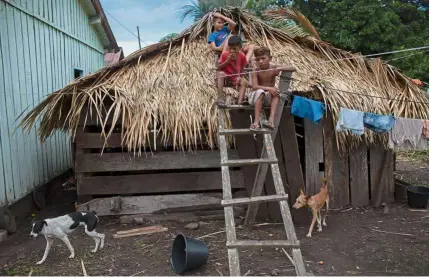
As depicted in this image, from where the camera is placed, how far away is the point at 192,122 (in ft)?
18.1

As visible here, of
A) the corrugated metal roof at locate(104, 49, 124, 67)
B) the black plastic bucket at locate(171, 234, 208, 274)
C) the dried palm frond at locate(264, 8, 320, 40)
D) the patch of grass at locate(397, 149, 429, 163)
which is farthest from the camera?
the corrugated metal roof at locate(104, 49, 124, 67)

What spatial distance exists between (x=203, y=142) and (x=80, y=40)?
6.15 meters

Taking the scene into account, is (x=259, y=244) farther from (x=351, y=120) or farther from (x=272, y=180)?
(x=351, y=120)

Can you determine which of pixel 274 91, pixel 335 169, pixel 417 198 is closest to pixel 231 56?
pixel 274 91

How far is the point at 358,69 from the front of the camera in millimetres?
6734

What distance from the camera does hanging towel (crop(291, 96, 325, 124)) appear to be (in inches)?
200

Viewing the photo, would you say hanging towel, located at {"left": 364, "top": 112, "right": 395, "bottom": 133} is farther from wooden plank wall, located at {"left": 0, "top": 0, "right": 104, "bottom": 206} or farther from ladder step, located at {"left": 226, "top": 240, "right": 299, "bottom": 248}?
wooden plank wall, located at {"left": 0, "top": 0, "right": 104, "bottom": 206}

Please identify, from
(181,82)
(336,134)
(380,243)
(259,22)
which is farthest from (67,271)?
(259,22)

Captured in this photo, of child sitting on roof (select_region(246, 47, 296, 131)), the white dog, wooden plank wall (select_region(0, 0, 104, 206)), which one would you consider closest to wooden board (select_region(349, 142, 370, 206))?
child sitting on roof (select_region(246, 47, 296, 131))

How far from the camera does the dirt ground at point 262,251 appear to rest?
4.09 meters

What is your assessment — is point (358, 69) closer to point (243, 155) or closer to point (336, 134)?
point (336, 134)

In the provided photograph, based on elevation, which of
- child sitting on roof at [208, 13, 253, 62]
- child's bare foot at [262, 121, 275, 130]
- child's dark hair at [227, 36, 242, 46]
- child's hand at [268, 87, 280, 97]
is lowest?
child's bare foot at [262, 121, 275, 130]

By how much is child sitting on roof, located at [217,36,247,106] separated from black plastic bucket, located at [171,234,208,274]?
171cm

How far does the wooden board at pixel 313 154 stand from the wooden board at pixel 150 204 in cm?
158
